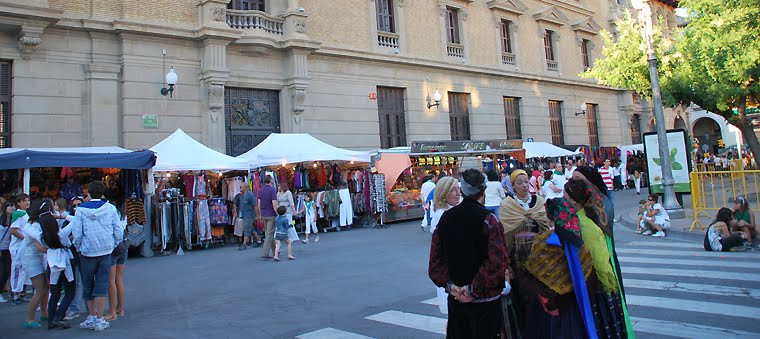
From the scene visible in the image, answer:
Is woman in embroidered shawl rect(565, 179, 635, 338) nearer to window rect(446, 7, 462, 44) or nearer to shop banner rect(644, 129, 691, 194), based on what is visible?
shop banner rect(644, 129, 691, 194)

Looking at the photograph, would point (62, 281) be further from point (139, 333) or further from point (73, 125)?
point (73, 125)

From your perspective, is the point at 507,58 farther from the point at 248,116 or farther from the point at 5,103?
the point at 5,103

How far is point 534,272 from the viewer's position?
12.2ft

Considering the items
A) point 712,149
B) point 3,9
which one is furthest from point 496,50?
point 712,149

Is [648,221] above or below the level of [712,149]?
below

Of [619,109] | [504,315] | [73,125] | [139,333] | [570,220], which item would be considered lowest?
[139,333]

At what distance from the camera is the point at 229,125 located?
18.5 m

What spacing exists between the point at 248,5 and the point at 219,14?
2201mm

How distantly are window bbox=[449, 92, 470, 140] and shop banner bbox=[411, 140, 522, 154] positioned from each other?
4290mm

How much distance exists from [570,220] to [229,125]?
642 inches

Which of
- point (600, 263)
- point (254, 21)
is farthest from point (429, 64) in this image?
point (600, 263)

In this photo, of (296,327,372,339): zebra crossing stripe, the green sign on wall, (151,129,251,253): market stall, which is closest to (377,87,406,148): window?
(151,129,251,253): market stall

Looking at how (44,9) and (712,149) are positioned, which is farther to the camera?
(712,149)

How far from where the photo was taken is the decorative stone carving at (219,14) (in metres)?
17.4
